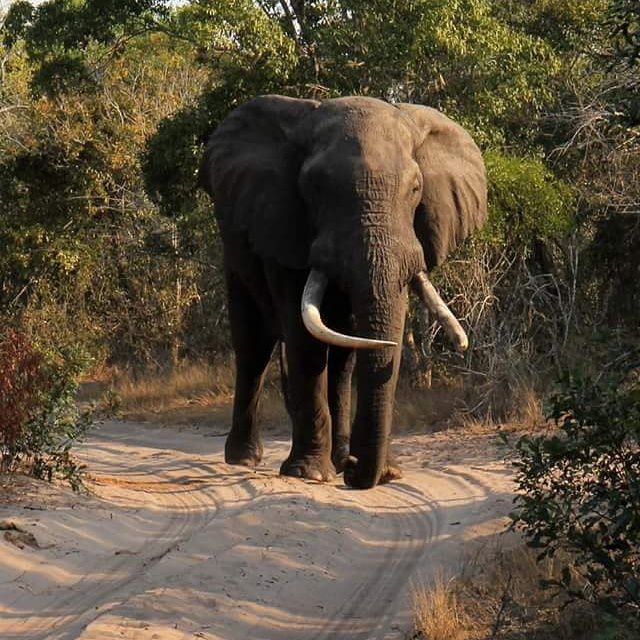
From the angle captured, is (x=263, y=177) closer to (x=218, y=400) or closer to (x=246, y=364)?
(x=246, y=364)

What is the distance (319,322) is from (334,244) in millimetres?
589

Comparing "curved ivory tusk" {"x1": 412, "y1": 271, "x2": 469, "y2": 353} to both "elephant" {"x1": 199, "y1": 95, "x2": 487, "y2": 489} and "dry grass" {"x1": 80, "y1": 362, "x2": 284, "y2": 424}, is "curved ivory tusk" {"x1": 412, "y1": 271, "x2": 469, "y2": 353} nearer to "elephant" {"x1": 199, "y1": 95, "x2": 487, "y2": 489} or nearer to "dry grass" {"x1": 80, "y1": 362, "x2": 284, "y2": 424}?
"elephant" {"x1": 199, "y1": 95, "x2": 487, "y2": 489}

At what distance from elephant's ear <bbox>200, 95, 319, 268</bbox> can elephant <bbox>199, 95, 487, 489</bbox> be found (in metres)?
0.01

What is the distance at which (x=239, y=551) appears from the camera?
8.09 metres

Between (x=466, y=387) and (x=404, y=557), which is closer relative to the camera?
(x=404, y=557)

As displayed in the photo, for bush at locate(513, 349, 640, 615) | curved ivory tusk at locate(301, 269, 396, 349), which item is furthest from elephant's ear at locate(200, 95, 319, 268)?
bush at locate(513, 349, 640, 615)

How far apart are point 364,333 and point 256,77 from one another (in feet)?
19.2

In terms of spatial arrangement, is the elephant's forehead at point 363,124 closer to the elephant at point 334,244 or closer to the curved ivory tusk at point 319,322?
the elephant at point 334,244

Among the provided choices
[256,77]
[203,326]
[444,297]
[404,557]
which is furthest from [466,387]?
[203,326]

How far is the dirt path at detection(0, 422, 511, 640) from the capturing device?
22.8ft

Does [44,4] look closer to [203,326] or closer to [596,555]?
[203,326]

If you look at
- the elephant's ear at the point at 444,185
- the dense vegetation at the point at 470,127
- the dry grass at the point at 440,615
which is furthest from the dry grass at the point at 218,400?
the dry grass at the point at 440,615

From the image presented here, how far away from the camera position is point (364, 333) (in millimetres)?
9305

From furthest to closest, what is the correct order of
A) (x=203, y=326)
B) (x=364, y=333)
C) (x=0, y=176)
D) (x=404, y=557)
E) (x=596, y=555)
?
(x=203, y=326) < (x=0, y=176) < (x=364, y=333) < (x=404, y=557) < (x=596, y=555)
